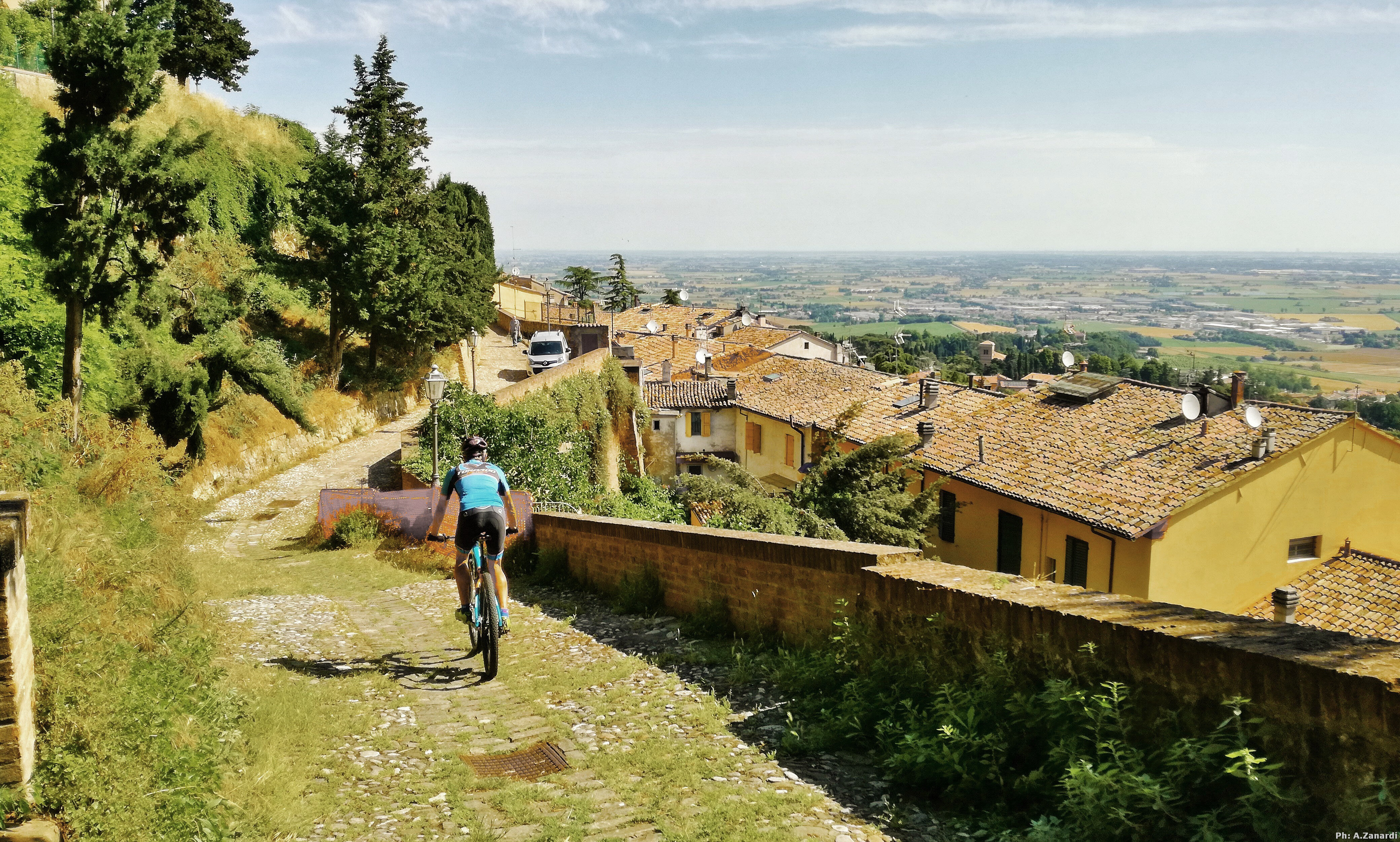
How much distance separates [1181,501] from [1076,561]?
8.02 feet

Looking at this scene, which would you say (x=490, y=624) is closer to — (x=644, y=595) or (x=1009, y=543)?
(x=644, y=595)

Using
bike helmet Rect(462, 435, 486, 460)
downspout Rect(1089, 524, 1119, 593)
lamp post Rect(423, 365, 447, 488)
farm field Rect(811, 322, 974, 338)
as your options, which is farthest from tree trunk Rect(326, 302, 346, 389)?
farm field Rect(811, 322, 974, 338)

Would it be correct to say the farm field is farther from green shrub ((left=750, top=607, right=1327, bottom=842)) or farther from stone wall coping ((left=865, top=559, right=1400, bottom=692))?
green shrub ((left=750, top=607, right=1327, bottom=842))

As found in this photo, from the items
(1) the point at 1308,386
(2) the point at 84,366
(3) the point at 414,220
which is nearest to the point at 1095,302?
(1) the point at 1308,386

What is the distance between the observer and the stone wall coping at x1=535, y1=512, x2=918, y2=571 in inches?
229

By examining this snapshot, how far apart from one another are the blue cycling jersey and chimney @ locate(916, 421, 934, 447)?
64.0ft

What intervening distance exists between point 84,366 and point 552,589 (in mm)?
11850

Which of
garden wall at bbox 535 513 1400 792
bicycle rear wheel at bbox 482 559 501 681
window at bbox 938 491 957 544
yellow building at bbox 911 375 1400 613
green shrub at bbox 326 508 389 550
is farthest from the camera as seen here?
window at bbox 938 491 957 544

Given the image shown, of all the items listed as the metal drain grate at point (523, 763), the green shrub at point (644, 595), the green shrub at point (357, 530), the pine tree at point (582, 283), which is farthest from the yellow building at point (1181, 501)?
the pine tree at point (582, 283)

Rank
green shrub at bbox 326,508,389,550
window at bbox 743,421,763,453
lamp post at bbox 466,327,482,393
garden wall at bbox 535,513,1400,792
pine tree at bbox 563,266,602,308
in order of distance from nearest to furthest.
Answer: garden wall at bbox 535,513,1400,792 < green shrub at bbox 326,508,389,550 < lamp post at bbox 466,327,482,393 < window at bbox 743,421,763,453 < pine tree at bbox 563,266,602,308

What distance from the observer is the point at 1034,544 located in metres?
20.7

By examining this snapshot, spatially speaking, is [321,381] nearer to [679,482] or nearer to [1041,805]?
[679,482]

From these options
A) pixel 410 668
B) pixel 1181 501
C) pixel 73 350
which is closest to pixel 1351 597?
pixel 1181 501

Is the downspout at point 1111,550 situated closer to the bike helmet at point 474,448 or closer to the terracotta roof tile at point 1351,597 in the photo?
the terracotta roof tile at point 1351,597
